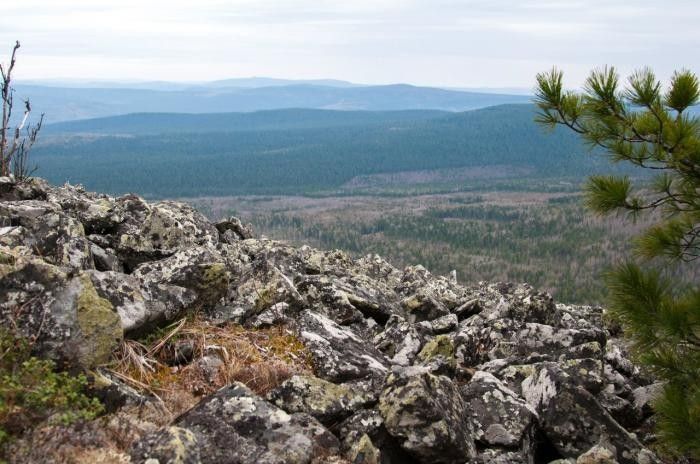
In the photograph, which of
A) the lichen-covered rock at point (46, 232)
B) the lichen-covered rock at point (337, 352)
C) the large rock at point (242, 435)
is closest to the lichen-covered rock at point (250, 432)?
the large rock at point (242, 435)

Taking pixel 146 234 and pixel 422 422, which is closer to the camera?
pixel 422 422

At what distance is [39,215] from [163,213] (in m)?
3.38

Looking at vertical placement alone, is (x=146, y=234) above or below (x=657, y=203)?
below

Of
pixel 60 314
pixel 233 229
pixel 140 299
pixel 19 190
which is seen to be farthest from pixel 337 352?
pixel 233 229

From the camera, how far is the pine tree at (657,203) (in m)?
9.40

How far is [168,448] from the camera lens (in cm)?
657

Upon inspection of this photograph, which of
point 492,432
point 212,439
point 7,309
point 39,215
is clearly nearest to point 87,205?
point 39,215

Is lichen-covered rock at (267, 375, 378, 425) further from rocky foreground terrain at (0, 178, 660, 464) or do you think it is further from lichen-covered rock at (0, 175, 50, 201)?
lichen-covered rock at (0, 175, 50, 201)

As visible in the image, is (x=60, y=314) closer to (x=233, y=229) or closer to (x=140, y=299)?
(x=140, y=299)

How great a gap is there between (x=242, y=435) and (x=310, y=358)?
7.94 feet

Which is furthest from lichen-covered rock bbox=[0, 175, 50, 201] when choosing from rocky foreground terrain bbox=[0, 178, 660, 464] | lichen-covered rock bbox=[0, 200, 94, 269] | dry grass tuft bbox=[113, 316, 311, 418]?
dry grass tuft bbox=[113, 316, 311, 418]

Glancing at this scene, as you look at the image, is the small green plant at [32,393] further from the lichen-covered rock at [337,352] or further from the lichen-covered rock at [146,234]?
the lichen-covered rock at [146,234]

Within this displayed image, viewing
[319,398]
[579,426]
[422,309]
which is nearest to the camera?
[319,398]

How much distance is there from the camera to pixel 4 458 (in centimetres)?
610
